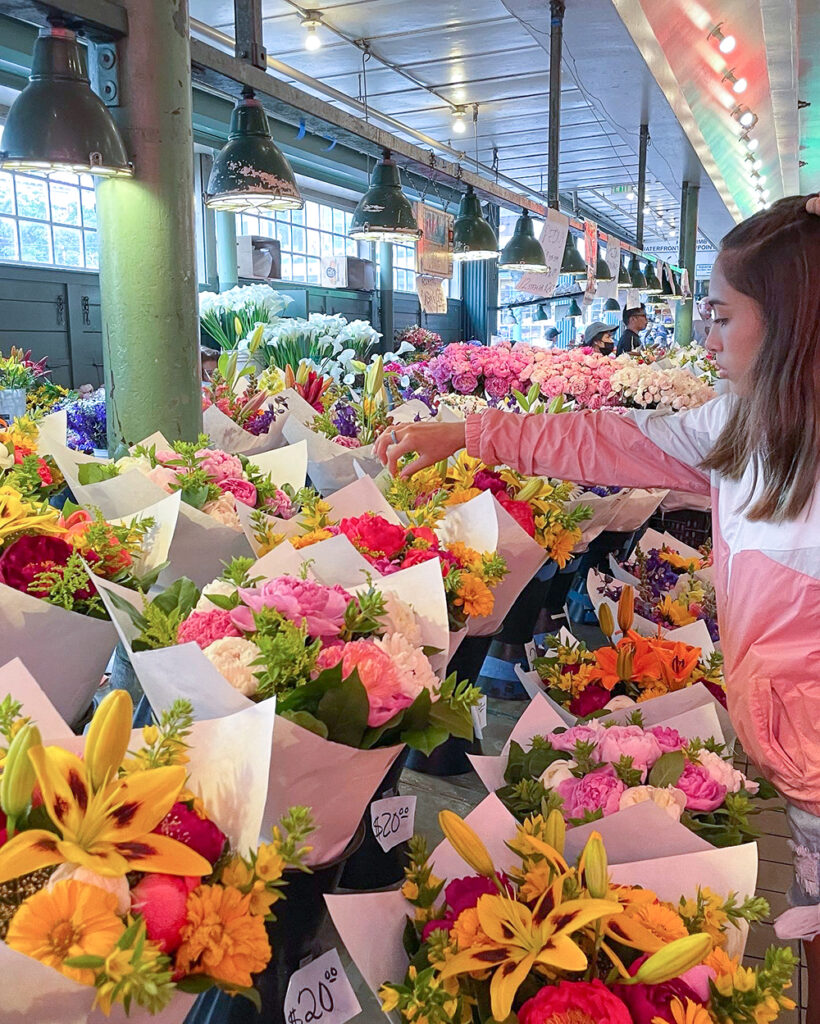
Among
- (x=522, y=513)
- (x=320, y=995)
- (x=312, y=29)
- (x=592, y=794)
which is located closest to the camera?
(x=320, y=995)

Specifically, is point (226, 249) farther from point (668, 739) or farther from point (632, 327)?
point (668, 739)

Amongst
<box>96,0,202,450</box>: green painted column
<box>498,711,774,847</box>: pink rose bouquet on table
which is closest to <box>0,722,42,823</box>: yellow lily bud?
<box>498,711,774,847</box>: pink rose bouquet on table

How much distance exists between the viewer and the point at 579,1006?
78cm

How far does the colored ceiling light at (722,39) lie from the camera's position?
4823mm

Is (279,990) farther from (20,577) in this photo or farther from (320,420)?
(320,420)

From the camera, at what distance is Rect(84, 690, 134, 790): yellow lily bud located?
2.35 feet

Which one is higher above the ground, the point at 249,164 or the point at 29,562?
the point at 249,164

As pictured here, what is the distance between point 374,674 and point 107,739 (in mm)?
347

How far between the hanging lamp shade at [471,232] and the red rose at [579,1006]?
3.78 m

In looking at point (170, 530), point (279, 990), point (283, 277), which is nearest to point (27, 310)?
point (283, 277)

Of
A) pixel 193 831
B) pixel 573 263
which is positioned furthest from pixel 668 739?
pixel 573 263

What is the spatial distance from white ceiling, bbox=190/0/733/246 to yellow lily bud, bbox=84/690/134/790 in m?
4.17

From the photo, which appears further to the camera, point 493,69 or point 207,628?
point 493,69

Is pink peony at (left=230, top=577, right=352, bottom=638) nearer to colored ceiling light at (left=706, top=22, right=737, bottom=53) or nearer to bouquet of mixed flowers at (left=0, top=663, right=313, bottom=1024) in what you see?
bouquet of mixed flowers at (left=0, top=663, right=313, bottom=1024)
